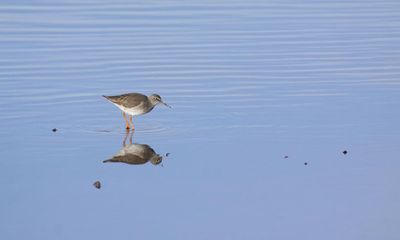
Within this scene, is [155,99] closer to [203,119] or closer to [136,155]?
[203,119]

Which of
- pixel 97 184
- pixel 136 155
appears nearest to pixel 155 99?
pixel 136 155

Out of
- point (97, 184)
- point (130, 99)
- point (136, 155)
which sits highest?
point (130, 99)

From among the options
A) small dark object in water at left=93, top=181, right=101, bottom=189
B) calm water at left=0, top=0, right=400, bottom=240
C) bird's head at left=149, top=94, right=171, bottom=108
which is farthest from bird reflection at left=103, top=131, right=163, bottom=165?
bird's head at left=149, top=94, right=171, bottom=108

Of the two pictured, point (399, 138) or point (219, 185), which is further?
point (399, 138)

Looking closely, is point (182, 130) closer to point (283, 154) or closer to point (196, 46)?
point (283, 154)

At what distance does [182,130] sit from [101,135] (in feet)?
3.32

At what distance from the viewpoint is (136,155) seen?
12.7 metres

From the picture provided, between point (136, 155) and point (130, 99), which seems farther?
point (130, 99)

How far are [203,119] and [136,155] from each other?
→ 1.89m

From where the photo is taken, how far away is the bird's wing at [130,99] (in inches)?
570

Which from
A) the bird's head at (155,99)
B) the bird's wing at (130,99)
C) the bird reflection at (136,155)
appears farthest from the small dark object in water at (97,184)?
the bird's head at (155,99)

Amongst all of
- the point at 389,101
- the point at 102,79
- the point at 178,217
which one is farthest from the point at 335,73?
the point at 178,217

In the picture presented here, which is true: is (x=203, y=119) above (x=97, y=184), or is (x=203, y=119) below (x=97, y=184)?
above

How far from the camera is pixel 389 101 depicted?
15203 millimetres
